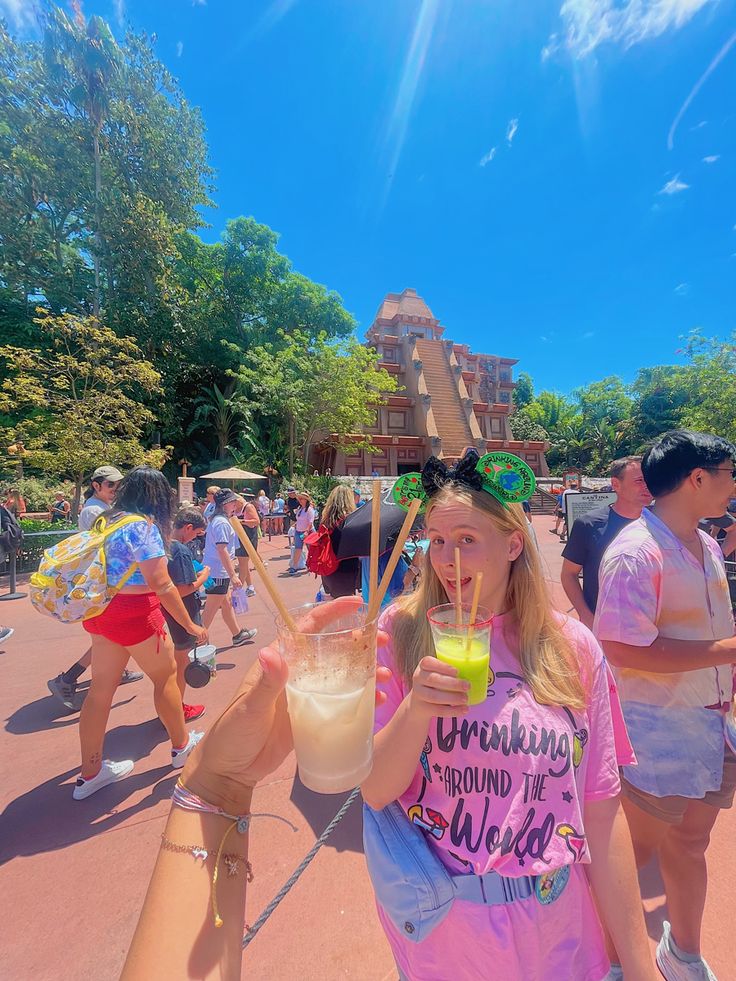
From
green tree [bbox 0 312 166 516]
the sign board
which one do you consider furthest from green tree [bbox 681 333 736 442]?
green tree [bbox 0 312 166 516]

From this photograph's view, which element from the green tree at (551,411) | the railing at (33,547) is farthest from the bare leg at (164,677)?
the green tree at (551,411)

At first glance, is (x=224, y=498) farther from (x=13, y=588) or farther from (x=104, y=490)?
(x=13, y=588)

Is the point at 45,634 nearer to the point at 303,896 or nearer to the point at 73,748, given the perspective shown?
the point at 73,748

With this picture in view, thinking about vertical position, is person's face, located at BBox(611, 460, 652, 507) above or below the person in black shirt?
above

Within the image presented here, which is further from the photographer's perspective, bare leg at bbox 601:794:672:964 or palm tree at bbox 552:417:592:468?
palm tree at bbox 552:417:592:468

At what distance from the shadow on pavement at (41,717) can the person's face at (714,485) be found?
175 inches

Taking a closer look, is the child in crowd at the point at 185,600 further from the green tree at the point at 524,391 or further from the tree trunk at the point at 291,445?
the green tree at the point at 524,391

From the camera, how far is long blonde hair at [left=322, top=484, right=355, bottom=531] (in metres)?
3.50

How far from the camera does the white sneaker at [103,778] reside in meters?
2.62

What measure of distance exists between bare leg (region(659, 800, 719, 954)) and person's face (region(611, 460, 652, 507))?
1.84 metres

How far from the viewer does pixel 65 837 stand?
236 centimetres

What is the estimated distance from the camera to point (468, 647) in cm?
110

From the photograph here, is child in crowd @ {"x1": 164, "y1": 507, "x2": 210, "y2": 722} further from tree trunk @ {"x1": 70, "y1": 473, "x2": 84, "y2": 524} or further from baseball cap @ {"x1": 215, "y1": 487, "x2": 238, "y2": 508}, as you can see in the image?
tree trunk @ {"x1": 70, "y1": 473, "x2": 84, "y2": 524}

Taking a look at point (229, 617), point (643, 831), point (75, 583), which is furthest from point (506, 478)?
point (229, 617)
